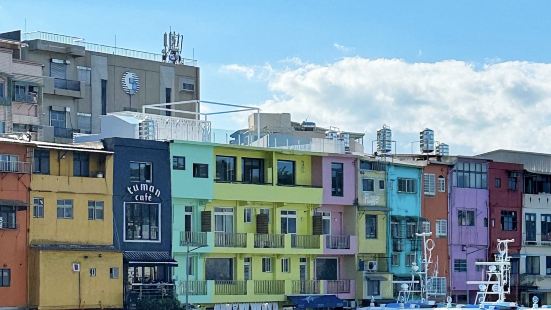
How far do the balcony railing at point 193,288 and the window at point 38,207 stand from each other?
28.0 feet

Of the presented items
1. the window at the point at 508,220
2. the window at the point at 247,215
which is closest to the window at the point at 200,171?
the window at the point at 247,215

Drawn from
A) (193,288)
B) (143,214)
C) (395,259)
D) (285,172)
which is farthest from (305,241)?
(143,214)

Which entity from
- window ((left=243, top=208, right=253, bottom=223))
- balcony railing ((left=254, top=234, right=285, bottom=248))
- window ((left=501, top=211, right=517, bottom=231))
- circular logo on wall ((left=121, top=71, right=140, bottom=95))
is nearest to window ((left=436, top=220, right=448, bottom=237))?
window ((left=501, top=211, right=517, bottom=231))

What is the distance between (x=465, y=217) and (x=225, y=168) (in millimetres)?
19071

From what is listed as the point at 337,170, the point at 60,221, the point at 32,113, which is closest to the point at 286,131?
the point at 337,170

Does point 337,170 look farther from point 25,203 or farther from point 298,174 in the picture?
point 25,203

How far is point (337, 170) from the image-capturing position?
72.5 m

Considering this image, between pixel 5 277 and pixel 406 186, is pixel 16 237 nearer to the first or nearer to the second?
pixel 5 277

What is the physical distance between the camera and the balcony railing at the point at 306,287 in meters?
69.6

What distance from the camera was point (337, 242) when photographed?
7175cm

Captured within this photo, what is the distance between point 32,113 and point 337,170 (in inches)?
736

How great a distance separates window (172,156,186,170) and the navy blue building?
506 millimetres

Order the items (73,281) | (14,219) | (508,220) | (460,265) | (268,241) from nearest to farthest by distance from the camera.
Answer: (14,219), (73,281), (268,241), (460,265), (508,220)

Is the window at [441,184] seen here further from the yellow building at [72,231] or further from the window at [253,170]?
the yellow building at [72,231]
